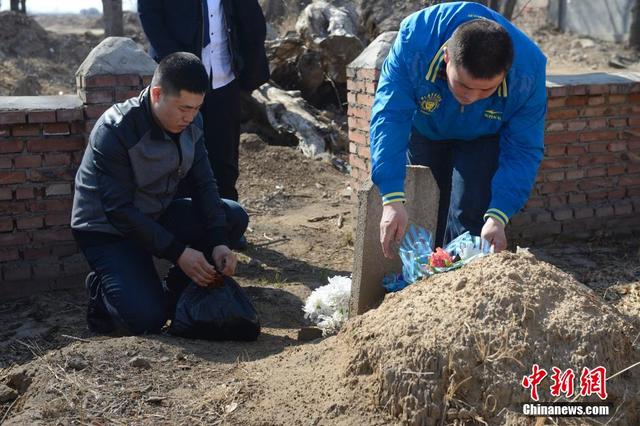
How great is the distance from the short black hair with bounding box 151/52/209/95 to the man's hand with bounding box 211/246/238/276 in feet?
2.56

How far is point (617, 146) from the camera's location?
5809mm

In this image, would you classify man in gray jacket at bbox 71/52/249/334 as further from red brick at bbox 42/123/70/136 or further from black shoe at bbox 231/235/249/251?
black shoe at bbox 231/235/249/251

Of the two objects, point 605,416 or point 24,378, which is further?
point 24,378

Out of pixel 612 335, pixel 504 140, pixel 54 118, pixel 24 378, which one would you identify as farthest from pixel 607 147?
pixel 24 378

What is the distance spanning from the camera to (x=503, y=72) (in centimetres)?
315

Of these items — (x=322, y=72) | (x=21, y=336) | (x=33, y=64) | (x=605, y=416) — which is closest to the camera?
(x=605, y=416)

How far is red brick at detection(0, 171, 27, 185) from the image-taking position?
4781 mm

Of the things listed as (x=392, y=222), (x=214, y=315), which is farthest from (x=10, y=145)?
(x=392, y=222)

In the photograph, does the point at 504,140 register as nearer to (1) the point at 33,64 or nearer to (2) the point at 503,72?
(2) the point at 503,72

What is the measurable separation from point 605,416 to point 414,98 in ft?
5.19

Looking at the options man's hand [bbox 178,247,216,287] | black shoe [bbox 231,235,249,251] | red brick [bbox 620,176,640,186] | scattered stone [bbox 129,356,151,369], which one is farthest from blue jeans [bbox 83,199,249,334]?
red brick [bbox 620,176,640,186]

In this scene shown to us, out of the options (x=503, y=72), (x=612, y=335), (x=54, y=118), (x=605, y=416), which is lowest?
(x=605, y=416)

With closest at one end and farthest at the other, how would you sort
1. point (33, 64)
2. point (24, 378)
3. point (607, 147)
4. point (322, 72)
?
point (24, 378) → point (607, 147) → point (322, 72) → point (33, 64)

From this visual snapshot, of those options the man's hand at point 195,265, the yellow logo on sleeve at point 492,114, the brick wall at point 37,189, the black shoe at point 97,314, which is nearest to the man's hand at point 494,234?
the yellow logo on sleeve at point 492,114
